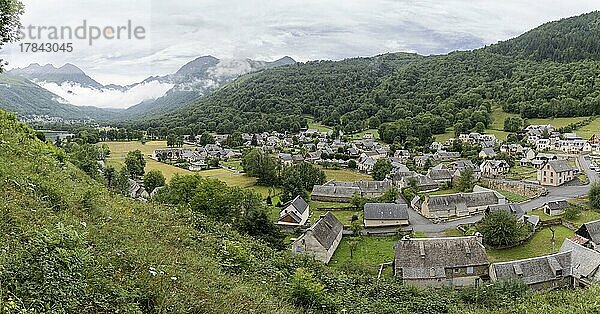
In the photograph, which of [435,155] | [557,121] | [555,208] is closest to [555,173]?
[555,208]

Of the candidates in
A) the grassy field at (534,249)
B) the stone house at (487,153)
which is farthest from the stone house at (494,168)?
the grassy field at (534,249)

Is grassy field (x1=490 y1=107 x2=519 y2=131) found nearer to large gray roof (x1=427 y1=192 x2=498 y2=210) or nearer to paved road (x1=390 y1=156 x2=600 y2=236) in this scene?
paved road (x1=390 y1=156 x2=600 y2=236)

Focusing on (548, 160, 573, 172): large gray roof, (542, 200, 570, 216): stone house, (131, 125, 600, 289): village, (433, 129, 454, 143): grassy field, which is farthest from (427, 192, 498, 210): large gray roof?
(433, 129, 454, 143): grassy field

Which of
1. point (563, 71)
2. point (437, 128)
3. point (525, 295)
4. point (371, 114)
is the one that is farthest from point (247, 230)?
point (563, 71)

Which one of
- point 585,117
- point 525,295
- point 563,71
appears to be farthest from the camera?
point 563,71

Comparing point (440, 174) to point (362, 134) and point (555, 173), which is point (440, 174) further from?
point (362, 134)

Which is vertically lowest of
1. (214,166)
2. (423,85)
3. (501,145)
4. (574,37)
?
(214,166)

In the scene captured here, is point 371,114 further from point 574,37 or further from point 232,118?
point 574,37
